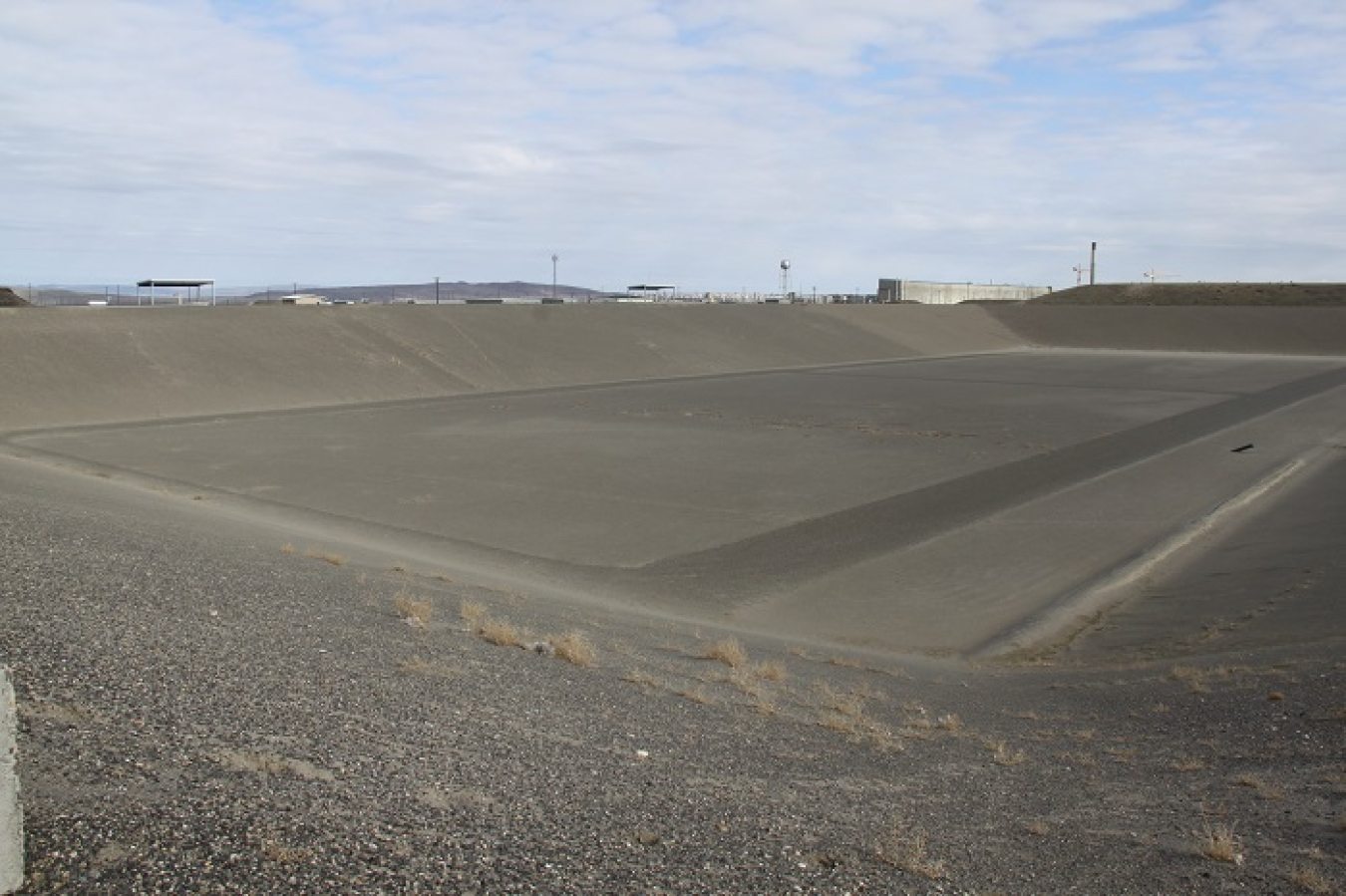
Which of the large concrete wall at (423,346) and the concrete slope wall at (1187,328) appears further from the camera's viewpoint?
the concrete slope wall at (1187,328)

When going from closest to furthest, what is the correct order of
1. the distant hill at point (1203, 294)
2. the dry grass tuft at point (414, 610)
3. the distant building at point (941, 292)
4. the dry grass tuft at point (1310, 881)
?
the dry grass tuft at point (1310, 881)
the dry grass tuft at point (414, 610)
the distant hill at point (1203, 294)
the distant building at point (941, 292)

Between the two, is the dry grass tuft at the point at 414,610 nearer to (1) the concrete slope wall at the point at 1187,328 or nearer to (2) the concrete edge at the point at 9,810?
(2) the concrete edge at the point at 9,810

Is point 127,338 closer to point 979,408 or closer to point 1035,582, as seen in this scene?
point 979,408

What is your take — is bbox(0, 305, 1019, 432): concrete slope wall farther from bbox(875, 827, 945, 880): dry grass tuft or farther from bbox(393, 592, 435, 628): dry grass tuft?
bbox(875, 827, 945, 880): dry grass tuft

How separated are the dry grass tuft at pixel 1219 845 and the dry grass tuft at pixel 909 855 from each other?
5.43 ft

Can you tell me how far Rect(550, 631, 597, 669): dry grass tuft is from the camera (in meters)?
11.8

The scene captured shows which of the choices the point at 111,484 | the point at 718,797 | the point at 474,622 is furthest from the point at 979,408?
the point at 718,797

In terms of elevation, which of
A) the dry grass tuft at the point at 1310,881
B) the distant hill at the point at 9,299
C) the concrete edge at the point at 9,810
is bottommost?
the dry grass tuft at the point at 1310,881

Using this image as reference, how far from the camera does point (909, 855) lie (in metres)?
6.81

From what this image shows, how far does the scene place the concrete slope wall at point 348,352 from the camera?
40.2m

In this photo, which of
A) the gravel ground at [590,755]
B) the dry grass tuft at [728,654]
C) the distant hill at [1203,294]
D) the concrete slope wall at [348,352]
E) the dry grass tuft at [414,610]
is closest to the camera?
the gravel ground at [590,755]

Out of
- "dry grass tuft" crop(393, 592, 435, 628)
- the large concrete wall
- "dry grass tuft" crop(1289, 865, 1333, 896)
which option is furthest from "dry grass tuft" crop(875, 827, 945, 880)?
the large concrete wall

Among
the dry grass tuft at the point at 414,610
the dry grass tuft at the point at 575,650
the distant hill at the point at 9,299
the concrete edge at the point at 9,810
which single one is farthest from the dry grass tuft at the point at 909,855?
the distant hill at the point at 9,299

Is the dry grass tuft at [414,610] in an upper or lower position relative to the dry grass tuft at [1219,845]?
lower
